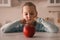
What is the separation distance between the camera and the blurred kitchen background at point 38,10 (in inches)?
96.3

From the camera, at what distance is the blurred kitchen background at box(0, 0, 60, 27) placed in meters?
2.45

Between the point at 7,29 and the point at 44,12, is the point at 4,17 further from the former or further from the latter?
the point at 7,29

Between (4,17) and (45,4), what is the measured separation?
62cm

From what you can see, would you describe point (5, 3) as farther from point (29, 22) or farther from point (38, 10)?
point (29, 22)

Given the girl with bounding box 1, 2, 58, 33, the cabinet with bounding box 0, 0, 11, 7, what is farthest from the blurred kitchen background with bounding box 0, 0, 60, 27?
the girl with bounding box 1, 2, 58, 33

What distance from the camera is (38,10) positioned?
2467 millimetres

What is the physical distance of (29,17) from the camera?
1088 mm

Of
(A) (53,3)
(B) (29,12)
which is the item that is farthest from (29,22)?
(A) (53,3)

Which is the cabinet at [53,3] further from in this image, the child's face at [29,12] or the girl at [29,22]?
the child's face at [29,12]

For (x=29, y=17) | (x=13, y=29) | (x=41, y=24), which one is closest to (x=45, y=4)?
(x=41, y=24)

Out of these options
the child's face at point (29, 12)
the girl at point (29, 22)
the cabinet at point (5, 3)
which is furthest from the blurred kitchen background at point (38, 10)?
the child's face at point (29, 12)

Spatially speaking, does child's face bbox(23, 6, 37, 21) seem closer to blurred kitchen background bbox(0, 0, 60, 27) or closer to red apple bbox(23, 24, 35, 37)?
red apple bbox(23, 24, 35, 37)

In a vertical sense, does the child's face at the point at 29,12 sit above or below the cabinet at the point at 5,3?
below

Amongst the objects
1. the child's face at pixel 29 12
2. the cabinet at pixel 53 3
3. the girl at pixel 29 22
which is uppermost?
the cabinet at pixel 53 3
